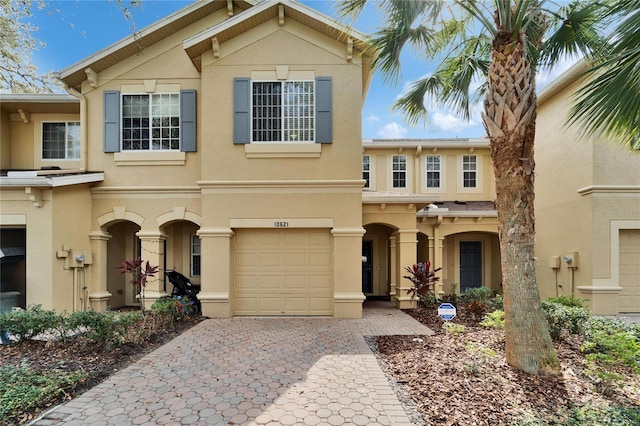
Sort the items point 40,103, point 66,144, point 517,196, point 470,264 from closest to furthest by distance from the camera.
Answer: point 517,196, point 40,103, point 66,144, point 470,264

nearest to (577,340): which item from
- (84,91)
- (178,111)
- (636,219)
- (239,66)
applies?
(636,219)

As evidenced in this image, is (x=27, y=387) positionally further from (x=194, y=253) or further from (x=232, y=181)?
(x=194, y=253)

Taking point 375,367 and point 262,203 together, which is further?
point 262,203

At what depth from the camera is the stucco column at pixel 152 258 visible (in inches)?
370

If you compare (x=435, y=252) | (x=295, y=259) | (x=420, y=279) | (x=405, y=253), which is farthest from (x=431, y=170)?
(x=295, y=259)

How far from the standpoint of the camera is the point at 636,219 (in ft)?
31.1

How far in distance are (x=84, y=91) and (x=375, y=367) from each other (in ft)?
36.1

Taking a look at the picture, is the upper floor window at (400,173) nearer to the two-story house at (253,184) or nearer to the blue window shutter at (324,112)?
the two-story house at (253,184)

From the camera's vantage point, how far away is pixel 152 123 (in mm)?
9680

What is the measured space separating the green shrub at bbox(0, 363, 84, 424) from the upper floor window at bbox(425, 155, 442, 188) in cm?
1291

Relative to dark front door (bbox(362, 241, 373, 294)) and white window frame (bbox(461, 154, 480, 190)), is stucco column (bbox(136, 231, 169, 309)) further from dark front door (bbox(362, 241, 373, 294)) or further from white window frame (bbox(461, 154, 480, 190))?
white window frame (bbox(461, 154, 480, 190))

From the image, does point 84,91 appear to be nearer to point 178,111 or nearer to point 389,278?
point 178,111

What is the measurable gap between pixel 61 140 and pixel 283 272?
29.1 ft

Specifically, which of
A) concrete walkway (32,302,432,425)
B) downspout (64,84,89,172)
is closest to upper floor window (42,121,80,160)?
downspout (64,84,89,172)
